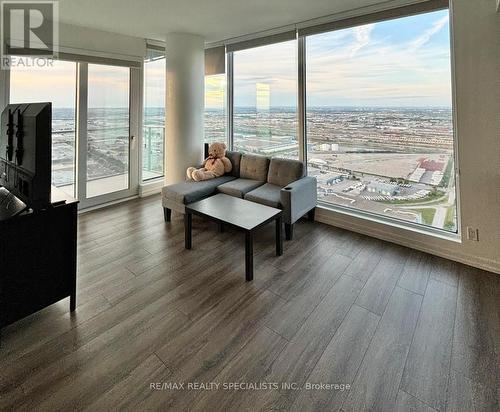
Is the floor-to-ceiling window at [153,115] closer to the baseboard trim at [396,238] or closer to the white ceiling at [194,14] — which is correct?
the white ceiling at [194,14]

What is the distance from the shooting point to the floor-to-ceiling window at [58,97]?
346 cm

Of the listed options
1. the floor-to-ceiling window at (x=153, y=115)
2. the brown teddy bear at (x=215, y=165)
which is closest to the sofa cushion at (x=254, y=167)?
the brown teddy bear at (x=215, y=165)

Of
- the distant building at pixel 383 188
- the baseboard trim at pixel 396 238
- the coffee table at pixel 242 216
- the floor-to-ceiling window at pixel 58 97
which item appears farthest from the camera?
the floor-to-ceiling window at pixel 58 97

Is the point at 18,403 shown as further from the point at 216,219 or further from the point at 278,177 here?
the point at 278,177

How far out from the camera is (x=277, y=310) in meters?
2.09

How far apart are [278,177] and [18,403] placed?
317cm

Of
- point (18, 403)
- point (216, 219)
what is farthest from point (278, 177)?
point (18, 403)

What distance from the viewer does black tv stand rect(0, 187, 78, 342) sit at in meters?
1.67

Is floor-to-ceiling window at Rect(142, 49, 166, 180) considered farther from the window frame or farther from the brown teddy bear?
the brown teddy bear

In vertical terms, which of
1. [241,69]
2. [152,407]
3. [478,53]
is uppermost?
[241,69]

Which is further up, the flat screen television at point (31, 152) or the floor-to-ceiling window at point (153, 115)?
the floor-to-ceiling window at point (153, 115)

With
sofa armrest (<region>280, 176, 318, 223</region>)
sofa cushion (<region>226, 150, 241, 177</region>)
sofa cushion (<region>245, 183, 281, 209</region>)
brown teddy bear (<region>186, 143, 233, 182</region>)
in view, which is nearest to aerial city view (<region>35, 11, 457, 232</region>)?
sofa armrest (<region>280, 176, 318, 223</region>)

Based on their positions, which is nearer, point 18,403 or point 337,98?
point 18,403

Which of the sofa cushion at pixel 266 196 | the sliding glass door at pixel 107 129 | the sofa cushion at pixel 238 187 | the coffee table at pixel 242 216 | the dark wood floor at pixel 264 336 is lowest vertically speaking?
the dark wood floor at pixel 264 336
